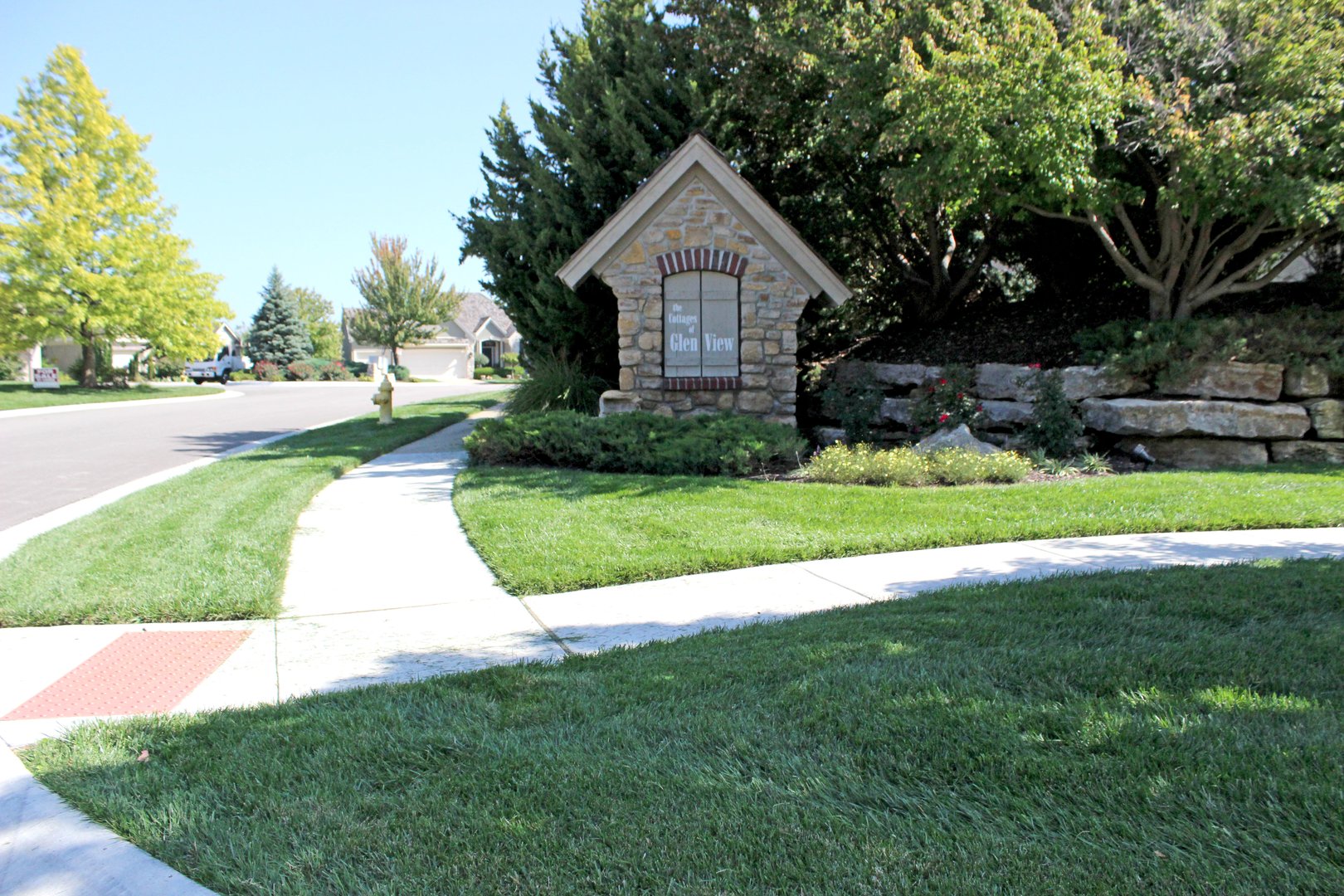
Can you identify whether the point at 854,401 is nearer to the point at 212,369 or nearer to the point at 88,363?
the point at 88,363

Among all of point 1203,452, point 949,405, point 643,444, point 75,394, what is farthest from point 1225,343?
point 75,394

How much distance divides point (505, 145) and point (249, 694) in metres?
14.2

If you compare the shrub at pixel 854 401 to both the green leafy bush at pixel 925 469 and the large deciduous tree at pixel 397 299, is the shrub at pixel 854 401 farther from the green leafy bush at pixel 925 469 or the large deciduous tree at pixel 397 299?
the large deciduous tree at pixel 397 299

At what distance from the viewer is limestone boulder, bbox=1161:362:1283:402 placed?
1097 cm

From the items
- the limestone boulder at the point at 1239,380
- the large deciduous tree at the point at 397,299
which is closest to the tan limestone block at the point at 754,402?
the limestone boulder at the point at 1239,380

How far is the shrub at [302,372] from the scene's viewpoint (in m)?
53.5

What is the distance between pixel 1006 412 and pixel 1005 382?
45 cm

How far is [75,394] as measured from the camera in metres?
29.1

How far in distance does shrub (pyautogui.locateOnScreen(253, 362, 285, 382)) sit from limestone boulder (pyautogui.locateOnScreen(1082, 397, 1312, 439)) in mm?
51605

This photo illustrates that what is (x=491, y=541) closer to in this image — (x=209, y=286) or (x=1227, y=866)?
(x=1227, y=866)

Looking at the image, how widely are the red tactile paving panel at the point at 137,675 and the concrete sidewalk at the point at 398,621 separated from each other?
16mm

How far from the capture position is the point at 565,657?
4832 mm

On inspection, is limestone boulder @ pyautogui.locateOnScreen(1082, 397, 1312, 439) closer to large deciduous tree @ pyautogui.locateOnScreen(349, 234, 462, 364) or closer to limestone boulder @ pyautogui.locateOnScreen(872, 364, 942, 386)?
limestone boulder @ pyautogui.locateOnScreen(872, 364, 942, 386)

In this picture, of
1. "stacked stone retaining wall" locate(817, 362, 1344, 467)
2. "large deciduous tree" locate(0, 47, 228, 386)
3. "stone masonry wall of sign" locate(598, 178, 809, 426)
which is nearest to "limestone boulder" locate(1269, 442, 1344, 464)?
"stacked stone retaining wall" locate(817, 362, 1344, 467)
